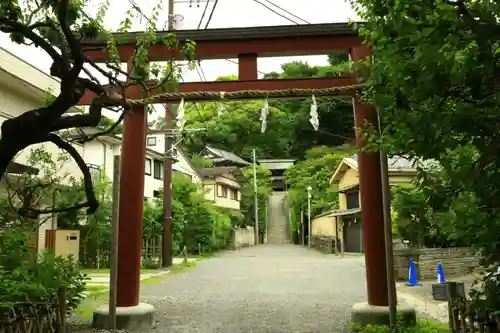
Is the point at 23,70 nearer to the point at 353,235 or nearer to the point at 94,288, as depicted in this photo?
the point at 94,288

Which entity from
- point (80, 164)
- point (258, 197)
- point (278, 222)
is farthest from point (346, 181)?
point (80, 164)

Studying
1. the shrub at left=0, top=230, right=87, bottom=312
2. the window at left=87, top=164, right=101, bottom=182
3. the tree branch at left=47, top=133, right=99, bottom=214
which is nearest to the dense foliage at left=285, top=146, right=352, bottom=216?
the window at left=87, top=164, right=101, bottom=182

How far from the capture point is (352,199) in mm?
31547

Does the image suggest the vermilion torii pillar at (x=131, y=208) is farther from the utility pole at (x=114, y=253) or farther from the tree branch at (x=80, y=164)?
the tree branch at (x=80, y=164)

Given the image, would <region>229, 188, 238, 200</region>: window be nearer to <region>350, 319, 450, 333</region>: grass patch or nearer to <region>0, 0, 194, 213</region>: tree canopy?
<region>350, 319, 450, 333</region>: grass patch

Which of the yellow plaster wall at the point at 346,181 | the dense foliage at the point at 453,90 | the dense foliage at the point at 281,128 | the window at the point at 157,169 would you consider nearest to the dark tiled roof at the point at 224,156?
the dense foliage at the point at 281,128

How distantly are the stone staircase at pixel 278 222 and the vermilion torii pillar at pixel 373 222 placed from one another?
43114 millimetres

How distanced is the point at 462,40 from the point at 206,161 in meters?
41.4

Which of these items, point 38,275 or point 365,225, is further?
point 365,225

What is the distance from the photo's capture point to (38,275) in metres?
6.54

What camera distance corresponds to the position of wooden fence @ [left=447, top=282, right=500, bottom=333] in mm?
4309

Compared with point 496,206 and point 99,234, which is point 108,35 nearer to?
point 496,206

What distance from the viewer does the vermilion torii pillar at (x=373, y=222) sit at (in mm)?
7473

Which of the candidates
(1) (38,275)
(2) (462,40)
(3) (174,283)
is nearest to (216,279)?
(3) (174,283)
